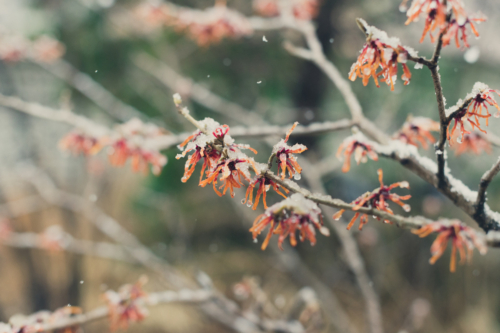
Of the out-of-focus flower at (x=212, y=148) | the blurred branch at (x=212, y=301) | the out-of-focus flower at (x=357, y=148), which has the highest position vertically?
the out-of-focus flower at (x=357, y=148)

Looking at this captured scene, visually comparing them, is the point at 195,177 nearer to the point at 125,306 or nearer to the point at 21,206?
the point at 21,206

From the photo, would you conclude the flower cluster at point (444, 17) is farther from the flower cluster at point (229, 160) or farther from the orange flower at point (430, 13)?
the flower cluster at point (229, 160)

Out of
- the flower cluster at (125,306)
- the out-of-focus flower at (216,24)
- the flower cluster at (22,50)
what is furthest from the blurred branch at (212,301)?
the out-of-focus flower at (216,24)

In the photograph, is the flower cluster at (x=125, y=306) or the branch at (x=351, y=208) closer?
→ the branch at (x=351, y=208)

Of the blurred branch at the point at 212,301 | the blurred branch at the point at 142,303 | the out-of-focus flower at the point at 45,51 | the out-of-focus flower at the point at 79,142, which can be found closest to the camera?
the blurred branch at the point at 142,303

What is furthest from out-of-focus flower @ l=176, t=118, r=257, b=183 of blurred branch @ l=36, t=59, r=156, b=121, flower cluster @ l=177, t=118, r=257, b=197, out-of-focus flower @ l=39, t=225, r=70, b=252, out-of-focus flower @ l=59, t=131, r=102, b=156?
out-of-focus flower @ l=39, t=225, r=70, b=252

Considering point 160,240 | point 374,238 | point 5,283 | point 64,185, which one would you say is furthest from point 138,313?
point 5,283

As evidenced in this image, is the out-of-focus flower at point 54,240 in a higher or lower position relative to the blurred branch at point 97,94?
lower

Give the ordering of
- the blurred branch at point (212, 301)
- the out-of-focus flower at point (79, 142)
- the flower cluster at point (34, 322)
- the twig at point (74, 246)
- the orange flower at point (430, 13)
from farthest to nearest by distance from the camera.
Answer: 1. the twig at point (74, 246)
2. the blurred branch at point (212, 301)
3. the out-of-focus flower at point (79, 142)
4. the flower cluster at point (34, 322)
5. the orange flower at point (430, 13)

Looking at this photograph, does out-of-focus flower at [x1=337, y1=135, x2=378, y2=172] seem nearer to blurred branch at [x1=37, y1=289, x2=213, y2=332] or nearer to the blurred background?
blurred branch at [x1=37, y1=289, x2=213, y2=332]
